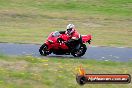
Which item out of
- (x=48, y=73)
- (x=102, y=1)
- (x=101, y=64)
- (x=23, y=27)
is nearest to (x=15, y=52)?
(x=101, y=64)

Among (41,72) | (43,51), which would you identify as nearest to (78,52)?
(43,51)

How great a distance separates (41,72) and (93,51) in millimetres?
8900

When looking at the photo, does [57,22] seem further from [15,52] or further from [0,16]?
[15,52]

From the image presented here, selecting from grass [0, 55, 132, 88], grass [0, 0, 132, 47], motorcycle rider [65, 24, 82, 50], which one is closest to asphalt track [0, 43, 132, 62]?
motorcycle rider [65, 24, 82, 50]

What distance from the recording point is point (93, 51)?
2281 cm

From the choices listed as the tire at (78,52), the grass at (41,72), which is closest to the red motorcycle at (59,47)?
the tire at (78,52)

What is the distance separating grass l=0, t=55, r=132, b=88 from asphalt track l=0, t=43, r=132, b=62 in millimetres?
3640

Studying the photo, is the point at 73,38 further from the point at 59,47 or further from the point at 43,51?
the point at 43,51

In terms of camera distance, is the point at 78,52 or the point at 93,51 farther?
the point at 93,51

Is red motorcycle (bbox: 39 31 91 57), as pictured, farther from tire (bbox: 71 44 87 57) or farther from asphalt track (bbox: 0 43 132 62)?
asphalt track (bbox: 0 43 132 62)

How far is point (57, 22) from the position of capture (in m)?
39.4

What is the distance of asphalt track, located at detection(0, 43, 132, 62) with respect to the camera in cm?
2075

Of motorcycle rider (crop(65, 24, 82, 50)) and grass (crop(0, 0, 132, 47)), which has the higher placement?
motorcycle rider (crop(65, 24, 82, 50))

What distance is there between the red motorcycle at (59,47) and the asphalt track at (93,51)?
27 centimetres
